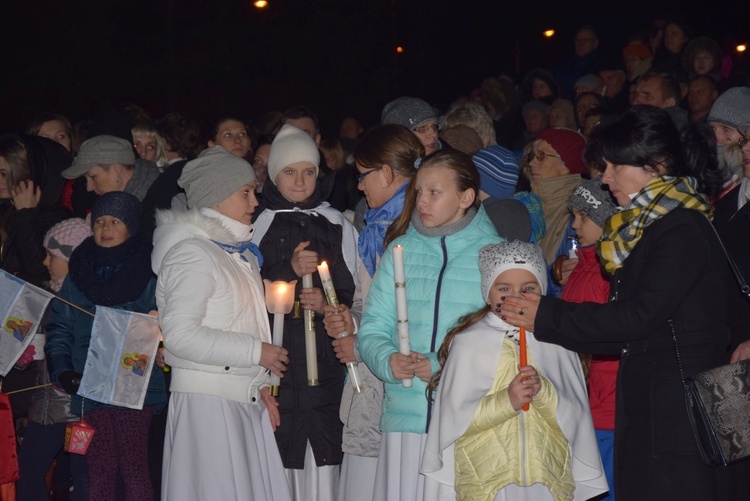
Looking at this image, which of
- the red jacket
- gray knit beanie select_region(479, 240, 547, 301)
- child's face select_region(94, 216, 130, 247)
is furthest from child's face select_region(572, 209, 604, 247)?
child's face select_region(94, 216, 130, 247)

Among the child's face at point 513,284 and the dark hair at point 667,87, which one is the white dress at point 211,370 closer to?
the child's face at point 513,284

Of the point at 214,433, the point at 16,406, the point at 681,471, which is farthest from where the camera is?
the point at 16,406

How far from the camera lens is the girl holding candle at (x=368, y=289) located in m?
4.60

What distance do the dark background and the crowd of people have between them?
8.32 meters

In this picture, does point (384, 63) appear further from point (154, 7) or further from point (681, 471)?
point (681, 471)

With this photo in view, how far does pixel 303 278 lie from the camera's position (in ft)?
16.2

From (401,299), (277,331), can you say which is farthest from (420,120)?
(401,299)

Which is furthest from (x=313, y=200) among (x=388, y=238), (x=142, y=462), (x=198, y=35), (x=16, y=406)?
(x=198, y=35)

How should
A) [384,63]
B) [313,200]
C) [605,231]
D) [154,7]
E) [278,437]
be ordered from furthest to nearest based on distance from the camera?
[384,63]
[154,7]
[313,200]
[278,437]
[605,231]

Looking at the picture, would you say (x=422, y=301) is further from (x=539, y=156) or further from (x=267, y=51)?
(x=267, y=51)

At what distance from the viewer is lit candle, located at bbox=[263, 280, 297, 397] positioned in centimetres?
459

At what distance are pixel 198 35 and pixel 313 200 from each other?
36.3ft

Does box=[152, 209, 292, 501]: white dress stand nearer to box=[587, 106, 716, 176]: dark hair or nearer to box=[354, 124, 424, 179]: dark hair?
box=[354, 124, 424, 179]: dark hair

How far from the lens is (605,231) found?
3719 millimetres
